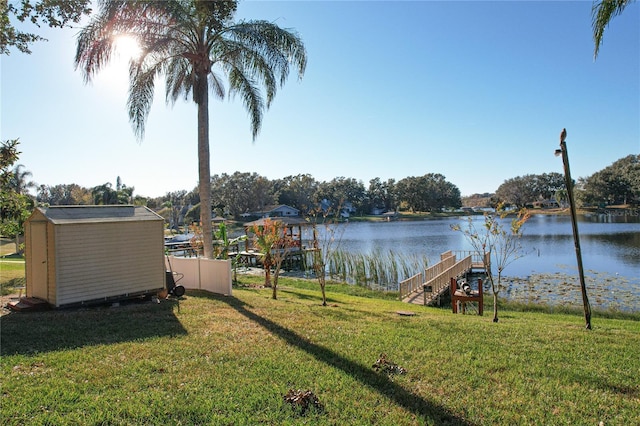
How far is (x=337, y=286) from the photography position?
617 inches

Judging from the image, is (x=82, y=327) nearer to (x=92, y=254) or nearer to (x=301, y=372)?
(x=92, y=254)

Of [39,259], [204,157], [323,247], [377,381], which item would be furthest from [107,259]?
[377,381]

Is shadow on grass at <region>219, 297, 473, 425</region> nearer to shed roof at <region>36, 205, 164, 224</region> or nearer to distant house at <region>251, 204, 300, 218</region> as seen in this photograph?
→ shed roof at <region>36, 205, 164, 224</region>

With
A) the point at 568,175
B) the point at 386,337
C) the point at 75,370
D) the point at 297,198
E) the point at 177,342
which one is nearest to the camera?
the point at 75,370

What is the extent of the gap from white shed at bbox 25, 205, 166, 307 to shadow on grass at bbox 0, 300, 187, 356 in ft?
1.34

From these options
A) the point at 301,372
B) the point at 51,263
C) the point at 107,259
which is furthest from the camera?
the point at 107,259

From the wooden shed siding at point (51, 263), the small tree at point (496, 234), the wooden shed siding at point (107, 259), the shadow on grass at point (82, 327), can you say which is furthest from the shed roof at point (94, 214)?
the small tree at point (496, 234)

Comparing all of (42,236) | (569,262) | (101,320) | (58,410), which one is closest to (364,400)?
(58,410)

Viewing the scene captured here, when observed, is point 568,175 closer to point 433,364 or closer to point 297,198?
point 433,364

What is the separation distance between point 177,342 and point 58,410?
1.94m

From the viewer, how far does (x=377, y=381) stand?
4.07 metres

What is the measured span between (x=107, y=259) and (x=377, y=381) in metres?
5.93

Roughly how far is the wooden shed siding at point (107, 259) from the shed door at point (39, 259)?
425mm

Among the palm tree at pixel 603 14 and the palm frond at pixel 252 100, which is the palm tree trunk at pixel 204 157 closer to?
the palm frond at pixel 252 100
